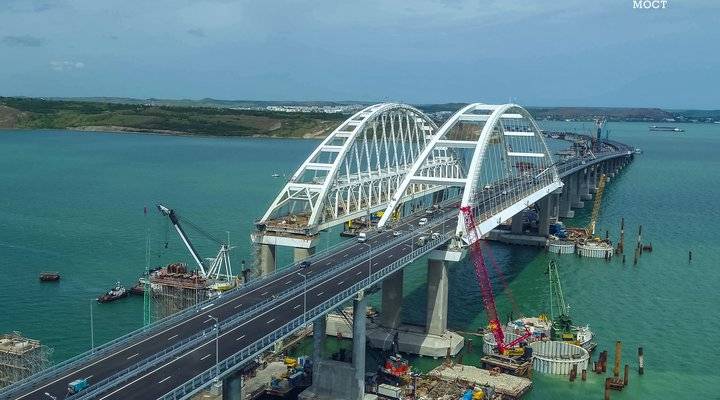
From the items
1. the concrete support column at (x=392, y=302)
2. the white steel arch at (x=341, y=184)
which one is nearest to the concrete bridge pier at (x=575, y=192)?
the white steel arch at (x=341, y=184)

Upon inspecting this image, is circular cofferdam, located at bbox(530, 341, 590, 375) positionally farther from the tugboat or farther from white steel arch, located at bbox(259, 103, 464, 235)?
the tugboat

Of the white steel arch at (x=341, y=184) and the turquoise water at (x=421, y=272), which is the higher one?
the white steel arch at (x=341, y=184)

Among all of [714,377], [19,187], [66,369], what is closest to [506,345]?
[714,377]

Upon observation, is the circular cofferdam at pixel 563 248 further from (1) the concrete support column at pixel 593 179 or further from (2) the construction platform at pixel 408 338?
(1) the concrete support column at pixel 593 179

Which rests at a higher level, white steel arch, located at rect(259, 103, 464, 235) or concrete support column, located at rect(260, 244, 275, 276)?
white steel arch, located at rect(259, 103, 464, 235)

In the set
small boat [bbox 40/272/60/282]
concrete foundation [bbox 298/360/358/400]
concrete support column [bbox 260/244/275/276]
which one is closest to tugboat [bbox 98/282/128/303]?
small boat [bbox 40/272/60/282]
